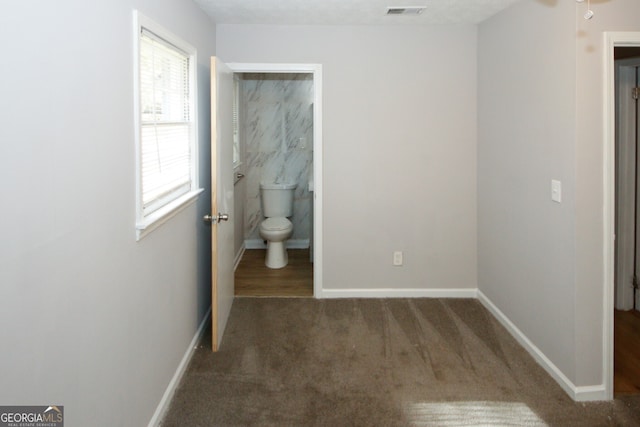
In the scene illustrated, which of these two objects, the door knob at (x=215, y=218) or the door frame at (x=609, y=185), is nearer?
the door frame at (x=609, y=185)

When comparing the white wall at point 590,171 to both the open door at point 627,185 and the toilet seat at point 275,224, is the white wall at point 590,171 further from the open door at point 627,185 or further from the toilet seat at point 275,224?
the toilet seat at point 275,224

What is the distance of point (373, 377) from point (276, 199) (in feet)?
10.8

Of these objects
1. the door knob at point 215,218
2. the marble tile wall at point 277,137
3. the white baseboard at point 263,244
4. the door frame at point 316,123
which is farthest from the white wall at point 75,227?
the white baseboard at point 263,244

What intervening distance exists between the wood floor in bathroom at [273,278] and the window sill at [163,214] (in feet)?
5.24

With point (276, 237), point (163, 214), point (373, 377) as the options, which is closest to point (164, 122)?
point (163, 214)

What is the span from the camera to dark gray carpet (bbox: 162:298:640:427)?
251 cm

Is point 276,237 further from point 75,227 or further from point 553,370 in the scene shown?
point 75,227

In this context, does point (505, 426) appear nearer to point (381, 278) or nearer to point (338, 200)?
point (381, 278)

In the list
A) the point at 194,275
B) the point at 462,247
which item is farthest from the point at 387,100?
the point at 194,275

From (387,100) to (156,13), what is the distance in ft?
7.37

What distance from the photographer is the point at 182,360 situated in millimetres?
2973

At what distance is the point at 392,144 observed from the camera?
424 centimetres

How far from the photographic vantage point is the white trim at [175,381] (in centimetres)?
244
